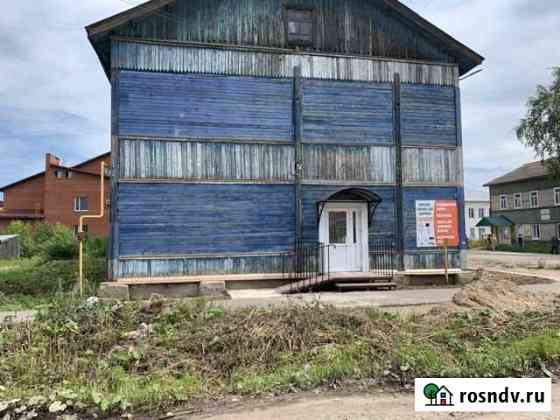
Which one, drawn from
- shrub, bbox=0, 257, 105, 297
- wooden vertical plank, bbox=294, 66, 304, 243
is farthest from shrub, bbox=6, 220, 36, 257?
wooden vertical plank, bbox=294, 66, 304, 243

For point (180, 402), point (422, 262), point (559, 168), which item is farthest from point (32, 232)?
point (559, 168)

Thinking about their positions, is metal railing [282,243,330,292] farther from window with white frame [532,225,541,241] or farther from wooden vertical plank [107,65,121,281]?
window with white frame [532,225,541,241]

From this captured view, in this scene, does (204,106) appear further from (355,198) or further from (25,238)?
(25,238)

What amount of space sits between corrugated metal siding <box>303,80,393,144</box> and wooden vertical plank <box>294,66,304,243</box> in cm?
17

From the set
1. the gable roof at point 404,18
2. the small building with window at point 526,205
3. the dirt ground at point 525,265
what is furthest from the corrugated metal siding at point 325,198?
the small building with window at point 526,205

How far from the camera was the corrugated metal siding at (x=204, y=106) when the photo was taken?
12.5 m

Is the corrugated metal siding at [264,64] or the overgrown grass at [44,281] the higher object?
the corrugated metal siding at [264,64]

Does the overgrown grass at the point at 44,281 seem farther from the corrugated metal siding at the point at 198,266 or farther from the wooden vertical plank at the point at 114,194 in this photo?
the corrugated metal siding at the point at 198,266

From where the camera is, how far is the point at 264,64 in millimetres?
13492

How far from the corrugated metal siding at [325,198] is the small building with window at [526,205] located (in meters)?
31.2

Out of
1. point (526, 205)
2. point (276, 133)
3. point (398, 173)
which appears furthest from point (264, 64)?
point (526, 205)

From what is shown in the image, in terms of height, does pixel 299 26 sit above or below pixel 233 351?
above

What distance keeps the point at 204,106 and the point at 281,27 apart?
3602 millimetres

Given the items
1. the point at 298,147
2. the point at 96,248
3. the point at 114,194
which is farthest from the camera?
the point at 96,248
